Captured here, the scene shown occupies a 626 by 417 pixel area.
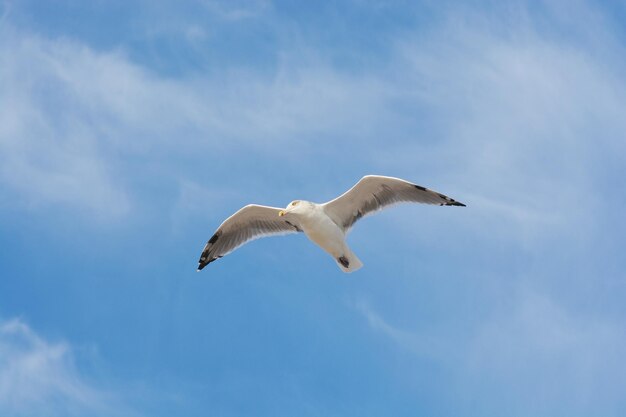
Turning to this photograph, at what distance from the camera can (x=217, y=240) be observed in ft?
58.4

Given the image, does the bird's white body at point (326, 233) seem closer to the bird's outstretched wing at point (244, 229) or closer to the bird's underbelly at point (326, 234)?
the bird's underbelly at point (326, 234)

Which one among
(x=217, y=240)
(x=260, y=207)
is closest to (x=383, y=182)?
(x=260, y=207)

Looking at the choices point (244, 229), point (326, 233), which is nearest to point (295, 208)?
point (326, 233)

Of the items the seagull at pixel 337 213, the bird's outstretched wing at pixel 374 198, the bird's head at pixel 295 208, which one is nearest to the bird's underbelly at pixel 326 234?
the seagull at pixel 337 213

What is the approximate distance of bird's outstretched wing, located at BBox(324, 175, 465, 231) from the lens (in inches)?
643

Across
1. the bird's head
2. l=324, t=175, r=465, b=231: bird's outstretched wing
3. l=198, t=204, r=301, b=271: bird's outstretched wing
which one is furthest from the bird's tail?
l=198, t=204, r=301, b=271: bird's outstretched wing

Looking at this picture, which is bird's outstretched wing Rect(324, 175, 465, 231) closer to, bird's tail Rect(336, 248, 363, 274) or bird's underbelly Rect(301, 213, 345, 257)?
bird's underbelly Rect(301, 213, 345, 257)

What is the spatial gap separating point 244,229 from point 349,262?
243 centimetres

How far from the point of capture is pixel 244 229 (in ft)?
58.0

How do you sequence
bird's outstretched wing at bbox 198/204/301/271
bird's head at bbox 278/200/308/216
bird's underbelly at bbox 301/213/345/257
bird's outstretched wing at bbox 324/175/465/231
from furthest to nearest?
bird's outstretched wing at bbox 198/204/301/271 → bird's outstretched wing at bbox 324/175/465/231 → bird's head at bbox 278/200/308/216 → bird's underbelly at bbox 301/213/345/257

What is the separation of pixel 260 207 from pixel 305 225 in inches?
50.1

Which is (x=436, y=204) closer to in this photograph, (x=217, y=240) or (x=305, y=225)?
(x=305, y=225)

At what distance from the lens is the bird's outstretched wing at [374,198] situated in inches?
643

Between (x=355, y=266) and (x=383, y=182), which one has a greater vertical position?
(x=383, y=182)
